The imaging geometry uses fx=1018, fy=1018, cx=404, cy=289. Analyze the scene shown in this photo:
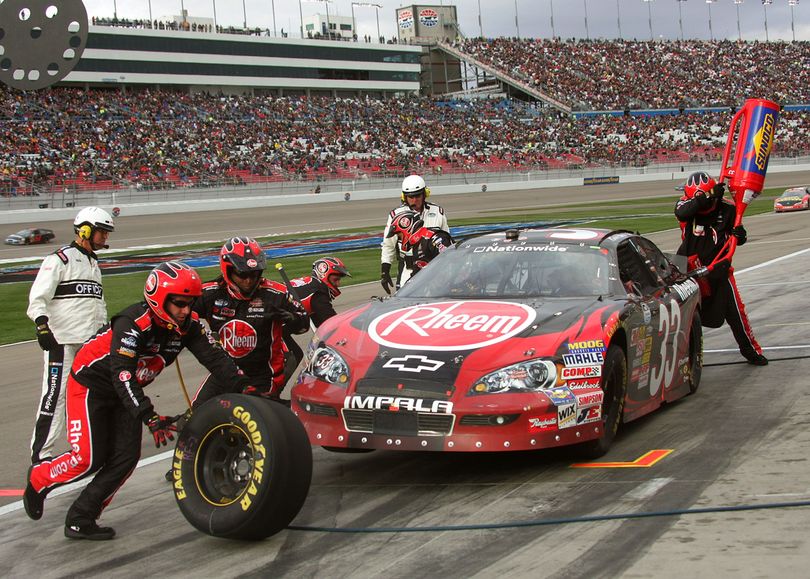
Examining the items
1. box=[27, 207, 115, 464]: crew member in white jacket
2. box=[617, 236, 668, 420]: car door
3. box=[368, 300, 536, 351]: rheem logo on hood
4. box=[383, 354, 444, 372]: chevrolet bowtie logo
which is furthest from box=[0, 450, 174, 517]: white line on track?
box=[617, 236, 668, 420]: car door

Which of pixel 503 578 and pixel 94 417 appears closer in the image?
pixel 503 578

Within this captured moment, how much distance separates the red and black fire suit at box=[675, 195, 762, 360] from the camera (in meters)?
9.23

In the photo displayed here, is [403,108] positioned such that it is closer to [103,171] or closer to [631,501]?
[103,171]

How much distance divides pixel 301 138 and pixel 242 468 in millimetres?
59821

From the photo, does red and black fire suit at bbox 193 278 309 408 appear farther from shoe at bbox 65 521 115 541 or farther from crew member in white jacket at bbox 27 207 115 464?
shoe at bbox 65 521 115 541

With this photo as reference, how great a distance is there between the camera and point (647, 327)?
7.09m

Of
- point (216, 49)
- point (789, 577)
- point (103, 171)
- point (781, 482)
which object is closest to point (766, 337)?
point (781, 482)

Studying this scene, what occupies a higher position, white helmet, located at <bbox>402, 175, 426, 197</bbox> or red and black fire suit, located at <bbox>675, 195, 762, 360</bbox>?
white helmet, located at <bbox>402, 175, 426, 197</bbox>

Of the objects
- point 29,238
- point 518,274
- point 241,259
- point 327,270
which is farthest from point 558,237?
point 29,238

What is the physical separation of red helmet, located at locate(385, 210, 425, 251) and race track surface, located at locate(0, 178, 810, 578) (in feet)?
10.9

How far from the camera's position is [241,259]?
6273mm

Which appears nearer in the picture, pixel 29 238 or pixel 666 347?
pixel 666 347

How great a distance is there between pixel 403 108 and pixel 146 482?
7371 cm

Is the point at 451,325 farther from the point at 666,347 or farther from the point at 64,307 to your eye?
the point at 64,307
